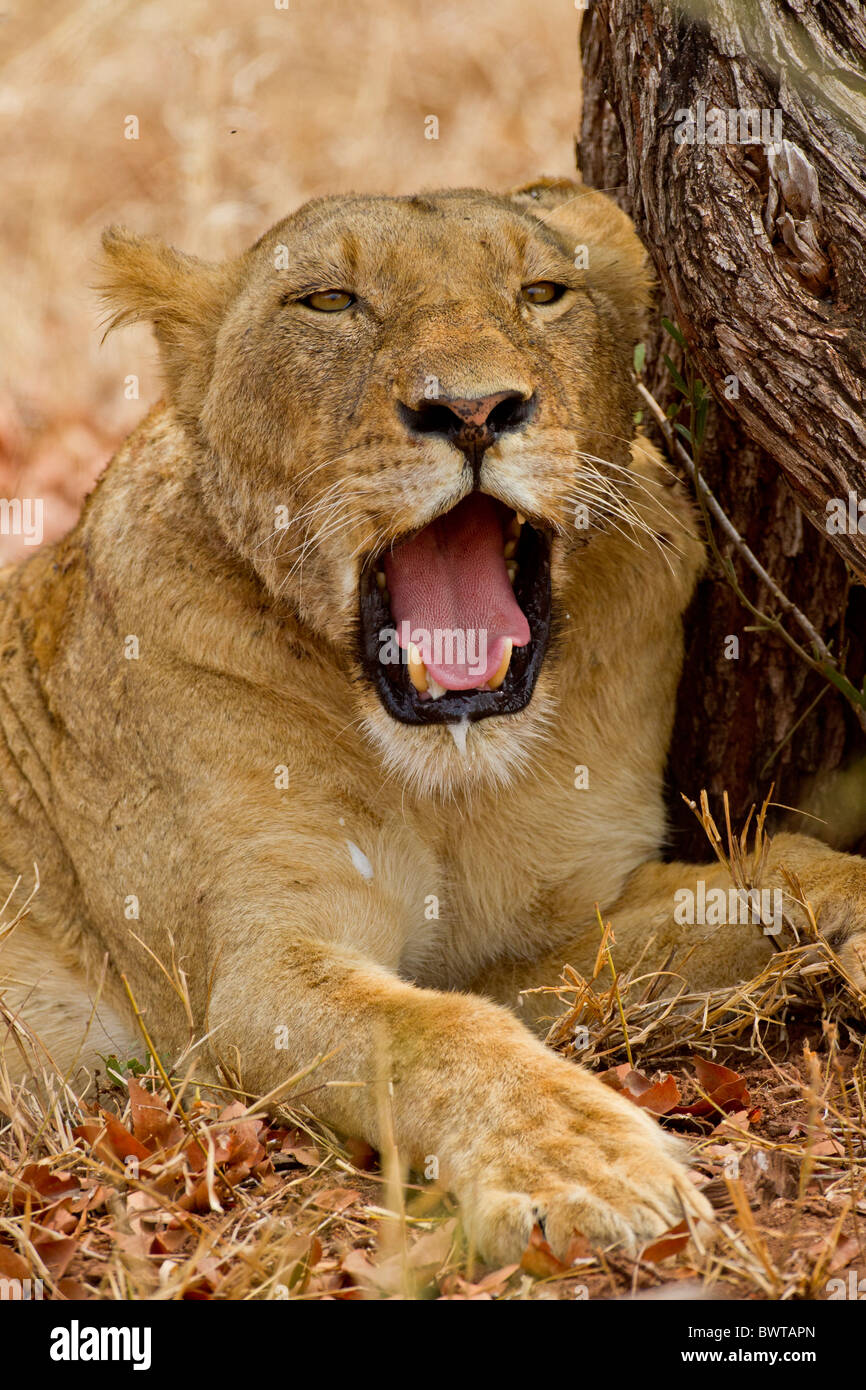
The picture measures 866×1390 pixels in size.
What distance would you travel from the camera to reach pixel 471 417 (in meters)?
2.91

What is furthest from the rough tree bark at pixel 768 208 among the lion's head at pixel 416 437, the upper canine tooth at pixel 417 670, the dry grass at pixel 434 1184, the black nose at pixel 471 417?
the dry grass at pixel 434 1184

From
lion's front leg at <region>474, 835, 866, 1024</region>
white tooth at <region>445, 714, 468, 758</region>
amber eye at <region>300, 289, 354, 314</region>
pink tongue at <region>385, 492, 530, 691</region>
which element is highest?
amber eye at <region>300, 289, 354, 314</region>

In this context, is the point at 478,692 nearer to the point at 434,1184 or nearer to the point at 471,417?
the point at 471,417

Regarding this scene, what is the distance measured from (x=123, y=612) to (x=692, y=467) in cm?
143

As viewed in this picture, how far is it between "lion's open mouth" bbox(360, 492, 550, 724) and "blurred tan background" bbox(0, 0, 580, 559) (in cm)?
511

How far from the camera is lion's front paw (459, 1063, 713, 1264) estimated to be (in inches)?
92.6

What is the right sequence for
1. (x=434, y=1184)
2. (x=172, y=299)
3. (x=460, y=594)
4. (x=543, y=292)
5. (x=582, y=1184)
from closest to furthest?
(x=582, y=1184), (x=434, y=1184), (x=460, y=594), (x=543, y=292), (x=172, y=299)

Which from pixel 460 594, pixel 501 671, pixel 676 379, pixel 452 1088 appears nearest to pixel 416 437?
pixel 460 594

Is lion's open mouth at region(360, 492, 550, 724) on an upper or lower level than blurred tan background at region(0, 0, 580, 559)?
lower

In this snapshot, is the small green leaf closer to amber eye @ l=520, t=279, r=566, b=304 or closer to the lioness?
the lioness

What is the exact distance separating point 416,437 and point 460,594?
42 centimetres

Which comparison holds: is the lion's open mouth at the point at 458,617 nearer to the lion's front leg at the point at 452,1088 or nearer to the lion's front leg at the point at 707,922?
the lion's front leg at the point at 452,1088

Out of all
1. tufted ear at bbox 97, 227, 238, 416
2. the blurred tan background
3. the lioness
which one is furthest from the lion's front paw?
the blurred tan background

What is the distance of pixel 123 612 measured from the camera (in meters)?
3.53
